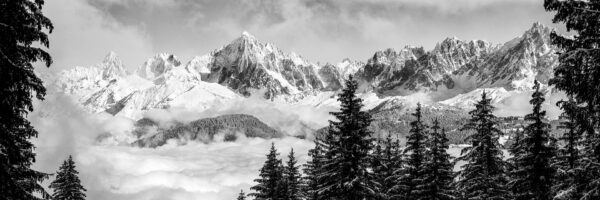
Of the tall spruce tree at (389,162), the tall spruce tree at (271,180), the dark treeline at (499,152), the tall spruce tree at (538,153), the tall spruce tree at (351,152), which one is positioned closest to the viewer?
the dark treeline at (499,152)

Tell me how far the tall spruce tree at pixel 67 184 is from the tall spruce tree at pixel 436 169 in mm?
24683

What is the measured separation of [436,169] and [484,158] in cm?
302

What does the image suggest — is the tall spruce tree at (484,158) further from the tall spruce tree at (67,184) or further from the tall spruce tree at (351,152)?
the tall spruce tree at (67,184)

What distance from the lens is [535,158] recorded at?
96.2ft

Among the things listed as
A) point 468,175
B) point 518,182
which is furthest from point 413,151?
point 518,182

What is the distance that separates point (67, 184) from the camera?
4262 centimetres

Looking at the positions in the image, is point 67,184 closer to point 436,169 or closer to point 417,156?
point 417,156

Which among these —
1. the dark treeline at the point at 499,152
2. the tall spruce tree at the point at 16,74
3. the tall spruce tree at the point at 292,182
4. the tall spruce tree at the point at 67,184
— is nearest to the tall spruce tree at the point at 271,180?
the tall spruce tree at the point at 292,182

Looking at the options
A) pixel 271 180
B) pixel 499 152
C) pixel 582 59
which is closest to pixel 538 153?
pixel 499 152

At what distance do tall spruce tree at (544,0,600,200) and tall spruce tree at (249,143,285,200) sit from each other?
27.8 meters

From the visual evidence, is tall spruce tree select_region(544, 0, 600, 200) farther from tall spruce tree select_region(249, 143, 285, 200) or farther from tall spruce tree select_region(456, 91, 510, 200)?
tall spruce tree select_region(249, 143, 285, 200)

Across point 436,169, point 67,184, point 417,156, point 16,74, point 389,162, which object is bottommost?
point 67,184

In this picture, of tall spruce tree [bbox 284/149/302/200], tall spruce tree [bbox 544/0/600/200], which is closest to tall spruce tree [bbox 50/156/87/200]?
tall spruce tree [bbox 284/149/302/200]

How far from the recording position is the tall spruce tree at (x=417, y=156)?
1302 inches
